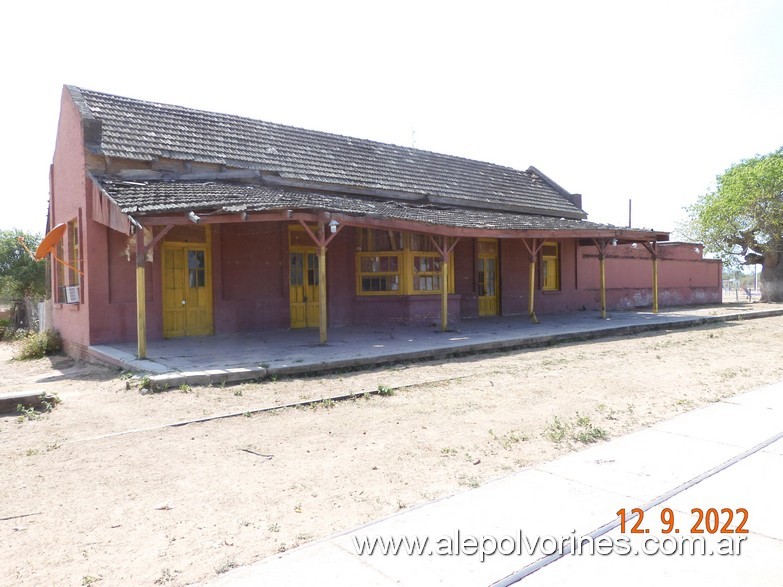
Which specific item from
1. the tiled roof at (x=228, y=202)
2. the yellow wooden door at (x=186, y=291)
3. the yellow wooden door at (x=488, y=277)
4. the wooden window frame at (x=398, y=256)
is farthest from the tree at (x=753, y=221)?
the yellow wooden door at (x=186, y=291)

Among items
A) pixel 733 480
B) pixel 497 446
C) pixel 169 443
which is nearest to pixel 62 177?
pixel 169 443

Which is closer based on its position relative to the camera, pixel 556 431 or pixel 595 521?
pixel 595 521

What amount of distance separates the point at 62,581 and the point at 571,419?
482cm

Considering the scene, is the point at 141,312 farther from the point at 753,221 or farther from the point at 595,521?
the point at 753,221

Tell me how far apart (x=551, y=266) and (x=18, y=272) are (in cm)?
2346

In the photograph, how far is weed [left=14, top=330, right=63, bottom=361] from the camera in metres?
12.7

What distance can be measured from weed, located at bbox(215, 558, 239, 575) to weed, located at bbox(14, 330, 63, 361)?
11976 millimetres

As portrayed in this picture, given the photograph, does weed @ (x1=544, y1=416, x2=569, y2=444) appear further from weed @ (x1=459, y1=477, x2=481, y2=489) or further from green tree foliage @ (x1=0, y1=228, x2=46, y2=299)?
green tree foliage @ (x1=0, y1=228, x2=46, y2=299)

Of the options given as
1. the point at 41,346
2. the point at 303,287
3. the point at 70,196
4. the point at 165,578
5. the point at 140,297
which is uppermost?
the point at 70,196

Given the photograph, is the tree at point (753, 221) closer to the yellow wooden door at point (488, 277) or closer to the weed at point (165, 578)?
the yellow wooden door at point (488, 277)

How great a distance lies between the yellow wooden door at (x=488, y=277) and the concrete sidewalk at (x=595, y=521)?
41.1 feet

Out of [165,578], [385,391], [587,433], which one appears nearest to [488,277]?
[385,391]

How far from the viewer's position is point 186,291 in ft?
40.2

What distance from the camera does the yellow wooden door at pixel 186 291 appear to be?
12000 mm
